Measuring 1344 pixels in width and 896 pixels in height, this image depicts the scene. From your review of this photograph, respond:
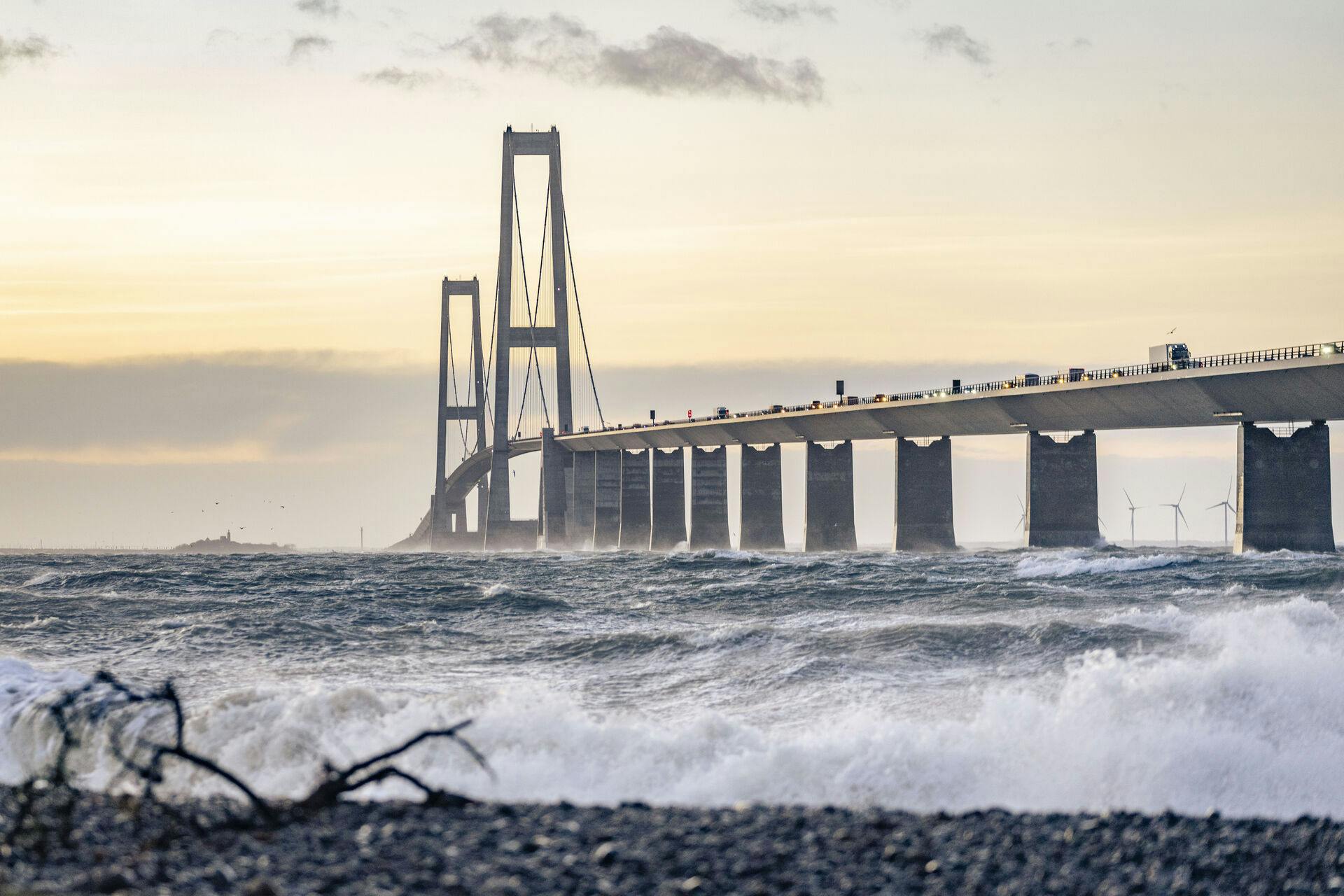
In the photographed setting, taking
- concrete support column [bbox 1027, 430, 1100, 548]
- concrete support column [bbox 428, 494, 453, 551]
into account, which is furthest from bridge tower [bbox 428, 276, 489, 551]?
concrete support column [bbox 1027, 430, 1100, 548]

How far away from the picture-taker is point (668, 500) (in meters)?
126

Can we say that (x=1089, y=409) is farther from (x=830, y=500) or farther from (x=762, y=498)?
(x=762, y=498)

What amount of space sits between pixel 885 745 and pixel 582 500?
4860 inches

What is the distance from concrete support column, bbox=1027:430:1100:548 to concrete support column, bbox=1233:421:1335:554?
48.9 feet

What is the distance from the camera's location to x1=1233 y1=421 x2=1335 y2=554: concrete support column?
234 feet

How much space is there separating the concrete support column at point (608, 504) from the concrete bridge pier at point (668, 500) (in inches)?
182

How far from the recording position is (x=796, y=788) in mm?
13062

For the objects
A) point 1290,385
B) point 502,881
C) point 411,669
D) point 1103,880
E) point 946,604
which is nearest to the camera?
point 502,881

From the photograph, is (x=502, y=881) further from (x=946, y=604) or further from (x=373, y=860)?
(x=946, y=604)

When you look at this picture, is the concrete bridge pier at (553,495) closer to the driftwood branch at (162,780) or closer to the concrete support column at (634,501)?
the concrete support column at (634,501)

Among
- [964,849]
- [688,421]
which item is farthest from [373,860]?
[688,421]

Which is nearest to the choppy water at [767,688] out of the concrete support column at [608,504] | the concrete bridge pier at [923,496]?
the concrete bridge pier at [923,496]

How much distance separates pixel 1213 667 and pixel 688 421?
102564mm

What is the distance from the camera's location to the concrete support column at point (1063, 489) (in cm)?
8612
